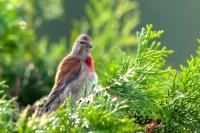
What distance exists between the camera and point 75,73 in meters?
5.11

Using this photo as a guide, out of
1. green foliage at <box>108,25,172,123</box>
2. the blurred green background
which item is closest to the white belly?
green foliage at <box>108,25,172,123</box>

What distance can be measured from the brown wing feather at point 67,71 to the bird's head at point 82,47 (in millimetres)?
155

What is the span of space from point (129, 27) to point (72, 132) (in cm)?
442

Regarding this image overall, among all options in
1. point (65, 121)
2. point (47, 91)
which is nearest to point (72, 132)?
point (65, 121)

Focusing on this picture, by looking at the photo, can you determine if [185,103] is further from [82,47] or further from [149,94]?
[82,47]

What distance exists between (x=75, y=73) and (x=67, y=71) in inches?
4.2

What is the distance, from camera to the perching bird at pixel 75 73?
4.57 meters

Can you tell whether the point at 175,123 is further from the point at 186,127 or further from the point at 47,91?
the point at 47,91

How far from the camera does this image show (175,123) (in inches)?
85.6

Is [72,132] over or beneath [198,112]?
beneath

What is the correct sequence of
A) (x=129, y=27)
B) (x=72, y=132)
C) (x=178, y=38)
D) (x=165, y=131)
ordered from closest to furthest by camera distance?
1. (x=72, y=132)
2. (x=165, y=131)
3. (x=129, y=27)
4. (x=178, y=38)

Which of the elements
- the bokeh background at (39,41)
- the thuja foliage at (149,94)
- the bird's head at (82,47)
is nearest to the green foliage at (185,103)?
the thuja foliage at (149,94)

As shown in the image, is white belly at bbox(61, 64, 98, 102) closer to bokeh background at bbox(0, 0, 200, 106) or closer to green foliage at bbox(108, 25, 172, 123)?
bokeh background at bbox(0, 0, 200, 106)

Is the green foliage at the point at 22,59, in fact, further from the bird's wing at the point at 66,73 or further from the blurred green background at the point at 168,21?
the blurred green background at the point at 168,21
